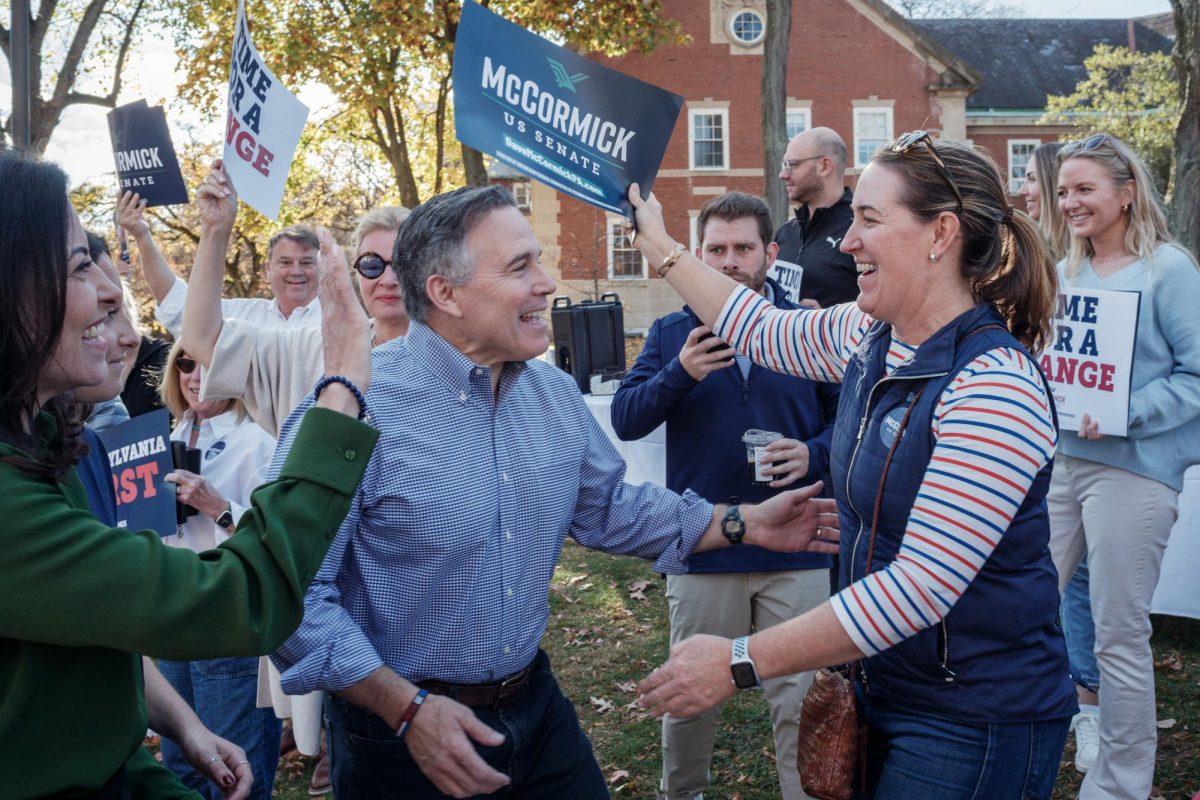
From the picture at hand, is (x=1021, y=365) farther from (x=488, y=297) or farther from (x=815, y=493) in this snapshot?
(x=488, y=297)

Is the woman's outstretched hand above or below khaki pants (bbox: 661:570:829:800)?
above

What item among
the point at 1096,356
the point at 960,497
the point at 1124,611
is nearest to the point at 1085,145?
the point at 1096,356

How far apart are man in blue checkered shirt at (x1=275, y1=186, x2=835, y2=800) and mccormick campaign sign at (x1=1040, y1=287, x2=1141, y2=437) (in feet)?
7.78

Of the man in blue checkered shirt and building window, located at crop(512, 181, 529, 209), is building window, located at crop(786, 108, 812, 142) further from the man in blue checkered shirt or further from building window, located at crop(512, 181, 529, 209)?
the man in blue checkered shirt

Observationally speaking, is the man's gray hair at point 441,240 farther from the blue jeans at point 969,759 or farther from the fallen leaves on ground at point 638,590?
the fallen leaves on ground at point 638,590

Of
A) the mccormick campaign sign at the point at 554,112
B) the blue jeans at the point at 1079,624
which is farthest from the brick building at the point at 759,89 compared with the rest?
the mccormick campaign sign at the point at 554,112

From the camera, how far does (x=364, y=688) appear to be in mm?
2389

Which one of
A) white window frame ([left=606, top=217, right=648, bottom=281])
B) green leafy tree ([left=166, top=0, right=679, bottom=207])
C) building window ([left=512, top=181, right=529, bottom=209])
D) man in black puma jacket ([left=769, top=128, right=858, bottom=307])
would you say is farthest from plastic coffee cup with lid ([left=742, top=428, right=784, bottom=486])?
building window ([left=512, top=181, right=529, bottom=209])

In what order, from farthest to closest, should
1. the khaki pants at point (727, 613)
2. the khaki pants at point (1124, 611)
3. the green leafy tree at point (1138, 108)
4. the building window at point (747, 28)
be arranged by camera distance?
the building window at point (747, 28) → the green leafy tree at point (1138, 108) → the khaki pants at point (727, 613) → the khaki pants at point (1124, 611)

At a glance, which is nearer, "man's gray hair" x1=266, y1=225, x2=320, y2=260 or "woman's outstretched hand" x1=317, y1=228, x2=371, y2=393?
"woman's outstretched hand" x1=317, y1=228, x2=371, y2=393

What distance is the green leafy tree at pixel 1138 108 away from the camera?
29344 mm

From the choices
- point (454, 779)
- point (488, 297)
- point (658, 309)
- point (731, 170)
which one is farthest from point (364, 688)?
point (731, 170)

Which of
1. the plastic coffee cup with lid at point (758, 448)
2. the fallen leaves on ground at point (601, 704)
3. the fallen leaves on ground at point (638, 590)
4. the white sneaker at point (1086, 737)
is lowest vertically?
the fallen leaves on ground at point (601, 704)

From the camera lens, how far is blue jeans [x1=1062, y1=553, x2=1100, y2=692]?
5125 millimetres
